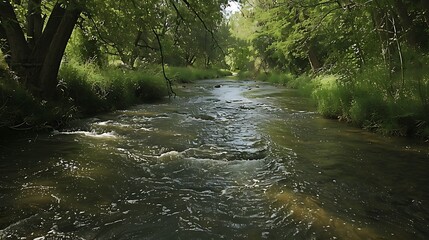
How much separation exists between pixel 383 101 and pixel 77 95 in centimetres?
946

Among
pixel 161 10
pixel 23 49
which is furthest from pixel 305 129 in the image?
pixel 23 49

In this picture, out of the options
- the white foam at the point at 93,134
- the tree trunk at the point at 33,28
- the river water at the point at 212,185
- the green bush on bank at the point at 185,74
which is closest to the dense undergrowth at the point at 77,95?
the white foam at the point at 93,134

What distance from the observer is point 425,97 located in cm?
759

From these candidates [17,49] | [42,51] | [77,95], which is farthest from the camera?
[77,95]

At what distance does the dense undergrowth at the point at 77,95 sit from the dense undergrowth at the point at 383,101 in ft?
26.4

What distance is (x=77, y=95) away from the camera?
11289mm

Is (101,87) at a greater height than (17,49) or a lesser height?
lesser

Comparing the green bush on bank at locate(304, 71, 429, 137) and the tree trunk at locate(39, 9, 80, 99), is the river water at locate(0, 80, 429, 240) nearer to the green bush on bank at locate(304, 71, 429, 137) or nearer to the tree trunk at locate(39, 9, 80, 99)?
the green bush on bank at locate(304, 71, 429, 137)

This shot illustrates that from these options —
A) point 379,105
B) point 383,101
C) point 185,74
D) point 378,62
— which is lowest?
point 379,105

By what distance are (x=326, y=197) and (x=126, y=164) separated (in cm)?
347

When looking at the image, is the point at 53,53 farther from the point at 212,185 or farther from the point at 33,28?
the point at 212,185

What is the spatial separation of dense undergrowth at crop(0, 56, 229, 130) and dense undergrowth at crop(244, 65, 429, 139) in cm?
805

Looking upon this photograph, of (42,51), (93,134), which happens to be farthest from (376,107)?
(42,51)

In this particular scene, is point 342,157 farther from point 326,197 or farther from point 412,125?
point 412,125
